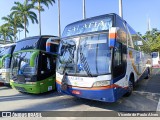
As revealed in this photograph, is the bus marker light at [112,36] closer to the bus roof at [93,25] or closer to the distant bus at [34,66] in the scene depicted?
the bus roof at [93,25]

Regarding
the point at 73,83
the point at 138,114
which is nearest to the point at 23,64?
the point at 73,83

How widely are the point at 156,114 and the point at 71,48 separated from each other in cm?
359

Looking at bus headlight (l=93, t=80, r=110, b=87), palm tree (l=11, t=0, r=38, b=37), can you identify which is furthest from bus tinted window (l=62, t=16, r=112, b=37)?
palm tree (l=11, t=0, r=38, b=37)

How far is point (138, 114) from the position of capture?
6.14 meters

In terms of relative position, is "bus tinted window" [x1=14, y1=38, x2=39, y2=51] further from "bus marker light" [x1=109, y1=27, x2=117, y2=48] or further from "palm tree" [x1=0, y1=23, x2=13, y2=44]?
"palm tree" [x1=0, y1=23, x2=13, y2=44]

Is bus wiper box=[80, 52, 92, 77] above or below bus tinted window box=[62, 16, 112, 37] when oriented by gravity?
below

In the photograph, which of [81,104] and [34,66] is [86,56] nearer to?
[81,104]

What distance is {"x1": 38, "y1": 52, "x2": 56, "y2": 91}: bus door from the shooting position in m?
8.77

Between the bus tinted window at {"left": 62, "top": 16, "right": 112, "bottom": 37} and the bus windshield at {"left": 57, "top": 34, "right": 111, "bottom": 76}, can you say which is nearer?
the bus windshield at {"left": 57, "top": 34, "right": 111, "bottom": 76}

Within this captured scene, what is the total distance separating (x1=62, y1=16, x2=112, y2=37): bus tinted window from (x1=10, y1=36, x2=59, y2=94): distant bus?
1099 mm

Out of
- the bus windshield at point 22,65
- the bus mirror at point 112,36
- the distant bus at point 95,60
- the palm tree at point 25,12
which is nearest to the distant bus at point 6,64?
the bus windshield at point 22,65

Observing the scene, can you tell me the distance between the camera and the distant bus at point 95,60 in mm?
6141

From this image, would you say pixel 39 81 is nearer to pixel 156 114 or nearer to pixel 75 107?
pixel 75 107

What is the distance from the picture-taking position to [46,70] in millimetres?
9102
